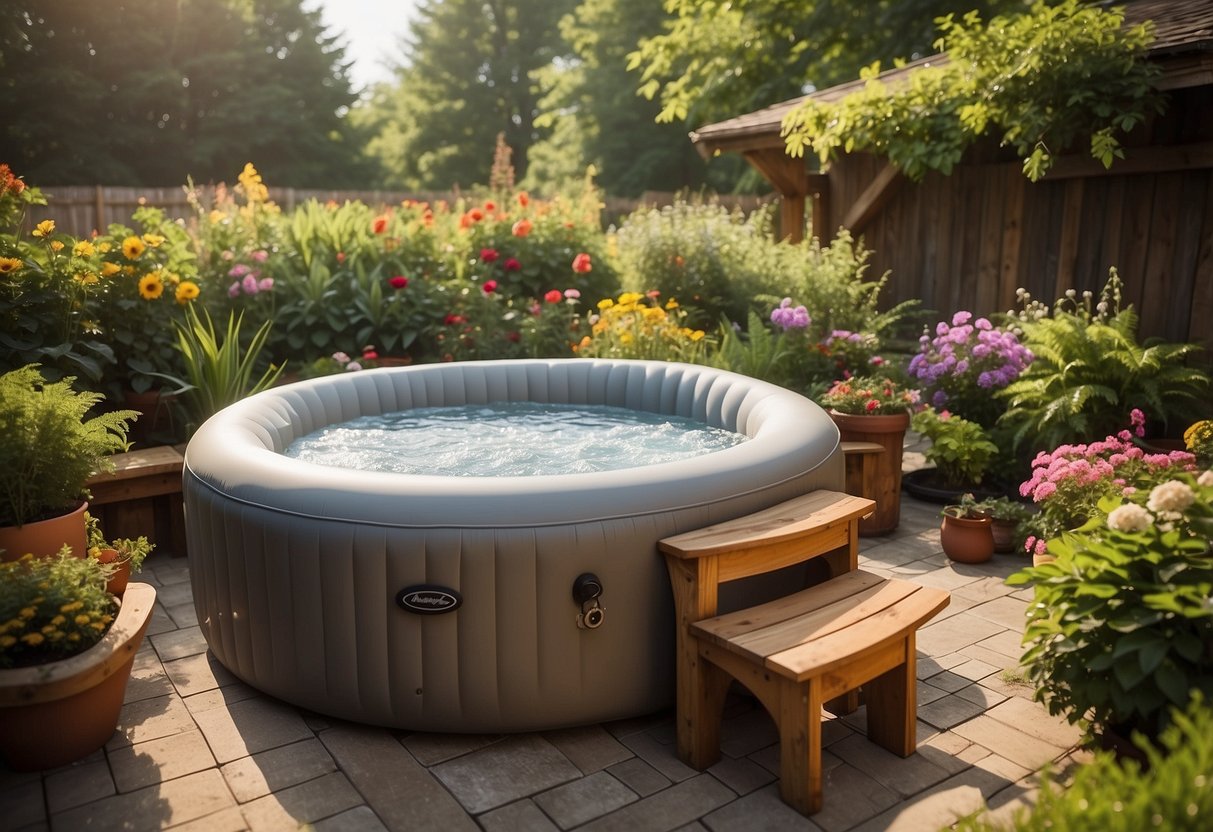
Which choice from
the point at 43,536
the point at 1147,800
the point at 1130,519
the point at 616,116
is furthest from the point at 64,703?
the point at 616,116

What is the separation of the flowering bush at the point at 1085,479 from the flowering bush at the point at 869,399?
0.84m

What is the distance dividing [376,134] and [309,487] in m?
26.4

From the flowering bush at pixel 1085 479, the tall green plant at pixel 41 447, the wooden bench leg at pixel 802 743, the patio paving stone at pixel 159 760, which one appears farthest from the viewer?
the flowering bush at pixel 1085 479

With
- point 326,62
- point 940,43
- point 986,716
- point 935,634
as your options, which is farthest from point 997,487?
point 326,62

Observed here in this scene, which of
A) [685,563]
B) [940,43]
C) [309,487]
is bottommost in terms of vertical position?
[685,563]

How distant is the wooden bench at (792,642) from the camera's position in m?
2.28

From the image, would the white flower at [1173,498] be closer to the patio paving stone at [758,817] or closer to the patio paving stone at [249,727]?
the patio paving stone at [758,817]

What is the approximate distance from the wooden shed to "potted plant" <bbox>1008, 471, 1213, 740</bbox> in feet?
11.2

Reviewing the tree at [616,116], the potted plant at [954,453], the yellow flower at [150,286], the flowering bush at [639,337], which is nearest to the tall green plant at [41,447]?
the yellow flower at [150,286]

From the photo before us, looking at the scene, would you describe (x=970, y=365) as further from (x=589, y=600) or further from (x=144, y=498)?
(x=144, y=498)

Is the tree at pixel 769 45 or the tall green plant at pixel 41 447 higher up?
the tree at pixel 769 45

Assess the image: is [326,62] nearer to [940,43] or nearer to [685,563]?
[940,43]

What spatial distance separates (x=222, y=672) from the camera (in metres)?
3.11

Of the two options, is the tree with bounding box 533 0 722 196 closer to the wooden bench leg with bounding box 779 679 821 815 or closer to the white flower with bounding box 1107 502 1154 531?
the white flower with bounding box 1107 502 1154 531
